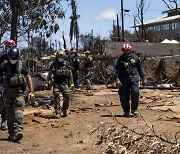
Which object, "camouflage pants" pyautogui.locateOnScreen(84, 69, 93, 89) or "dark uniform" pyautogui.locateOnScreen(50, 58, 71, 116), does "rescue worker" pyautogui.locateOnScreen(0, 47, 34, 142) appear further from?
"camouflage pants" pyautogui.locateOnScreen(84, 69, 93, 89)

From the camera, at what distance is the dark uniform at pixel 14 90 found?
307 inches

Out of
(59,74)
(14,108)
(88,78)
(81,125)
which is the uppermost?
(59,74)

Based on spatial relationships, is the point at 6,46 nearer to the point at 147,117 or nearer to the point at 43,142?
the point at 43,142

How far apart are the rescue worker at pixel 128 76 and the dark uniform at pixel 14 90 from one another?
3268 millimetres

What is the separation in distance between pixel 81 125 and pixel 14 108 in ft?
6.72

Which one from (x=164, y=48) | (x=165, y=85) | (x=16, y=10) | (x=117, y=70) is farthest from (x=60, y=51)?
(x=164, y=48)

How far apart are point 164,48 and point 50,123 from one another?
2486cm

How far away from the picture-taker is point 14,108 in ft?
26.0

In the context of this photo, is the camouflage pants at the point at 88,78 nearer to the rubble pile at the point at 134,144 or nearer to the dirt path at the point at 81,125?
the dirt path at the point at 81,125

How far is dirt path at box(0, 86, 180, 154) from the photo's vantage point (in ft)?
24.0

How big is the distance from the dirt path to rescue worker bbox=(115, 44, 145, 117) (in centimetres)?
38

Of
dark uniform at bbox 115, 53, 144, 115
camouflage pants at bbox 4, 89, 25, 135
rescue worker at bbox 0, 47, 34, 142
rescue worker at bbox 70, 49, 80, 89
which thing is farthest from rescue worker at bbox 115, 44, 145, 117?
rescue worker at bbox 70, 49, 80, 89

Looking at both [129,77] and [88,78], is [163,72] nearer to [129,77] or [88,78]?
[88,78]

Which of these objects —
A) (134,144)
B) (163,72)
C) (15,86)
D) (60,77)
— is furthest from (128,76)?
(163,72)
